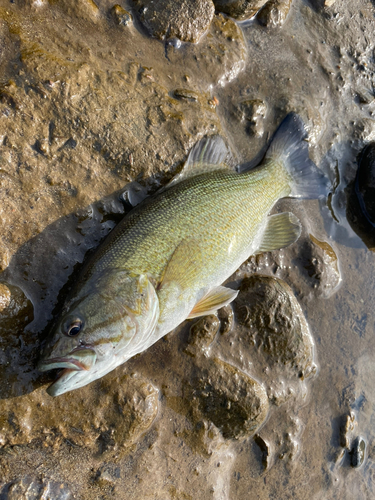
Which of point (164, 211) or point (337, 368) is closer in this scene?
point (164, 211)

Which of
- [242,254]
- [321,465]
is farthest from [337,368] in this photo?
[242,254]

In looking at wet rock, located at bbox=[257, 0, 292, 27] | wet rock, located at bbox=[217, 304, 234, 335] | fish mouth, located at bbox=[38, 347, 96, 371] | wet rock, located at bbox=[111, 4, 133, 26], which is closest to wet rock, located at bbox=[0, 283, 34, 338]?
fish mouth, located at bbox=[38, 347, 96, 371]

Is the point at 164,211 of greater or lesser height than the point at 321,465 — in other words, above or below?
above

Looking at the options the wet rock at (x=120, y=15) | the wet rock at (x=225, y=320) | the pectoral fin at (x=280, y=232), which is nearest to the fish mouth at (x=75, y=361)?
the wet rock at (x=225, y=320)

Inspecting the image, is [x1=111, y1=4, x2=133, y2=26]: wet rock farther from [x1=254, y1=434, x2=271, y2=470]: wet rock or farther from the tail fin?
[x1=254, y1=434, x2=271, y2=470]: wet rock

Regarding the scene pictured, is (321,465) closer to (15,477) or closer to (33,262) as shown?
(15,477)

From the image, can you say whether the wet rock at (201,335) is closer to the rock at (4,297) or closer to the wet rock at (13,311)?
the wet rock at (13,311)

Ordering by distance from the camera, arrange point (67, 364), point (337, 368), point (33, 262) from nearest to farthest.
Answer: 1. point (67, 364)
2. point (33, 262)
3. point (337, 368)

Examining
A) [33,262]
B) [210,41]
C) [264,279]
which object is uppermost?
[210,41]
